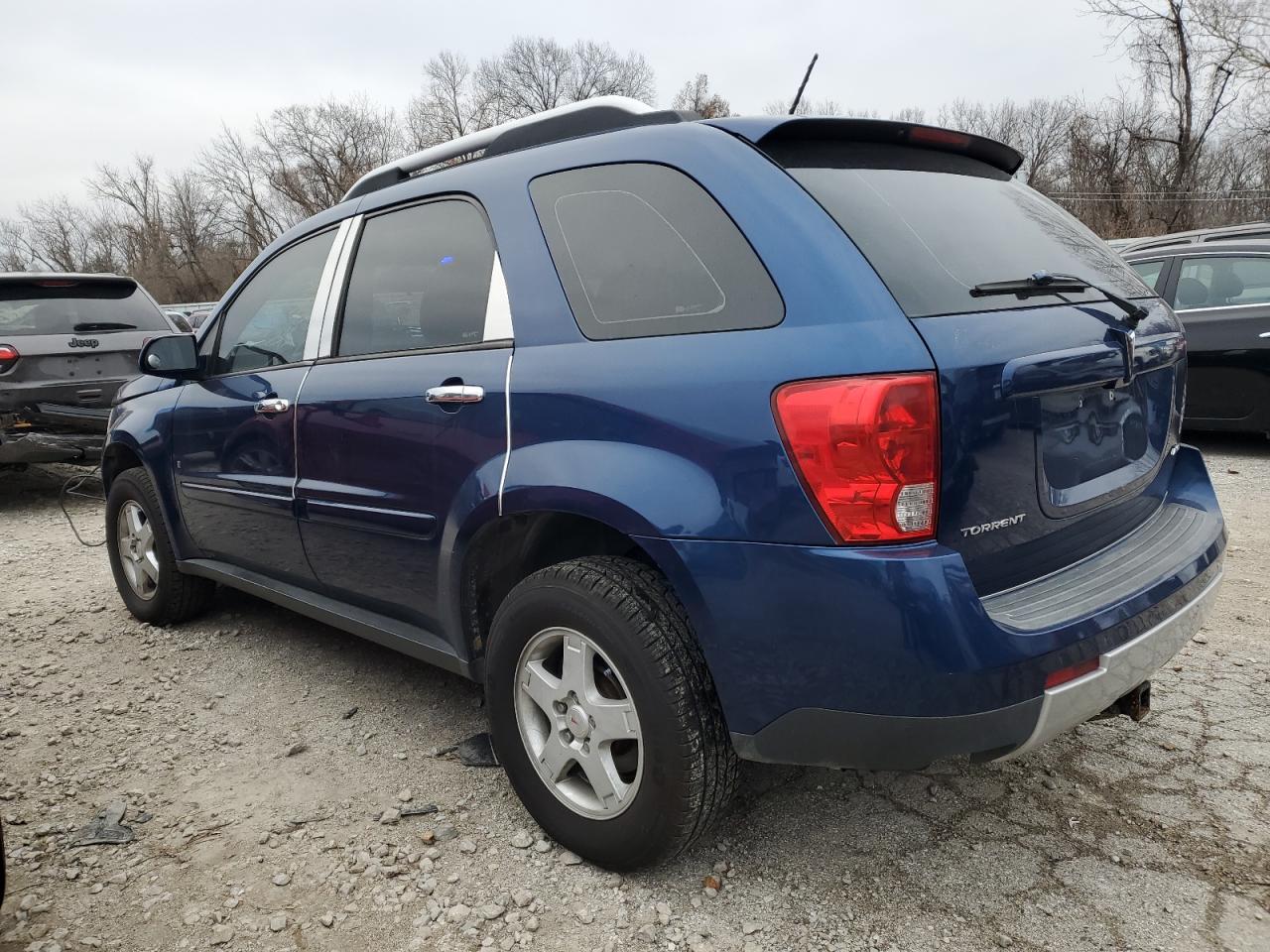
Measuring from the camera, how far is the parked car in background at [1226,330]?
6.62 metres

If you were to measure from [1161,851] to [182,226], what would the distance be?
198 ft

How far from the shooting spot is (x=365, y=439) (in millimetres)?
2686

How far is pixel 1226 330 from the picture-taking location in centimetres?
673

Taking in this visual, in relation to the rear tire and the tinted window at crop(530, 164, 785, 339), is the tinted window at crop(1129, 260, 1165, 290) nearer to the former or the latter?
the tinted window at crop(530, 164, 785, 339)

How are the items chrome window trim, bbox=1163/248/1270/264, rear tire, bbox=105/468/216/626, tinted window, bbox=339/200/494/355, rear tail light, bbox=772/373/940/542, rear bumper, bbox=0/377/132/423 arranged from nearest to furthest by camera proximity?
1. rear tail light, bbox=772/373/940/542
2. tinted window, bbox=339/200/494/355
3. rear tire, bbox=105/468/216/626
4. rear bumper, bbox=0/377/132/423
5. chrome window trim, bbox=1163/248/1270/264

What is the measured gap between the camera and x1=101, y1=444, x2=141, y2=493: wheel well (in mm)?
4273

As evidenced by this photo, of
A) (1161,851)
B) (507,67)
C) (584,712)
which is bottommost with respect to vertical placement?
(1161,851)

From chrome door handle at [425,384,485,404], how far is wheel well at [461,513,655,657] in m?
0.33

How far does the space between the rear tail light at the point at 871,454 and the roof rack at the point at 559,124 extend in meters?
1.02

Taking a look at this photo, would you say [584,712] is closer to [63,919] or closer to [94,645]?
[63,919]

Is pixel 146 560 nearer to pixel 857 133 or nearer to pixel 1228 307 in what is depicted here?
pixel 857 133

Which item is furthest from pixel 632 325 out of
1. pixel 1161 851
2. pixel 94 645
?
pixel 94 645

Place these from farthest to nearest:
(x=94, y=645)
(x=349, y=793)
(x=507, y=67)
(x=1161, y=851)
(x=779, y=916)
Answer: (x=507, y=67) → (x=94, y=645) → (x=349, y=793) → (x=1161, y=851) → (x=779, y=916)

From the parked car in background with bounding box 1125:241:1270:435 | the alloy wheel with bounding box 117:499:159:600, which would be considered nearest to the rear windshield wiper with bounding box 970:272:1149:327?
the alloy wheel with bounding box 117:499:159:600
